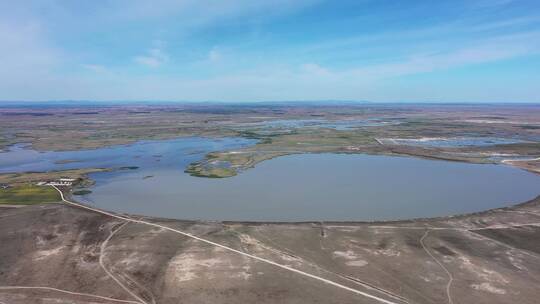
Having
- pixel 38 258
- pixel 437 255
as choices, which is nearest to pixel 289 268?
pixel 437 255

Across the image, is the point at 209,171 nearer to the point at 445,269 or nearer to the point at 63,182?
the point at 63,182

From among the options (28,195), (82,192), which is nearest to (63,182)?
(82,192)

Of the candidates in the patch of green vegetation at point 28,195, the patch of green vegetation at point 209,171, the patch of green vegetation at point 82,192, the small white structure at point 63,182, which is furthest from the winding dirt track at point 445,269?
the small white structure at point 63,182

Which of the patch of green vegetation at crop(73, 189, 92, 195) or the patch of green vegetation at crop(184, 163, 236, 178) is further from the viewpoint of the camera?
the patch of green vegetation at crop(184, 163, 236, 178)

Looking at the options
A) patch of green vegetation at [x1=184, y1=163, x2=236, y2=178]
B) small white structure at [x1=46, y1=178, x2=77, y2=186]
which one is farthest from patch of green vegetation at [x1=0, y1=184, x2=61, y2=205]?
patch of green vegetation at [x1=184, y1=163, x2=236, y2=178]

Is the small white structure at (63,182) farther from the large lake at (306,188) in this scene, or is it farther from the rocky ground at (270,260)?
the rocky ground at (270,260)

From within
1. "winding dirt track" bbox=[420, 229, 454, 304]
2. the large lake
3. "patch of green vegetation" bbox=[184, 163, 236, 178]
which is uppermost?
"patch of green vegetation" bbox=[184, 163, 236, 178]

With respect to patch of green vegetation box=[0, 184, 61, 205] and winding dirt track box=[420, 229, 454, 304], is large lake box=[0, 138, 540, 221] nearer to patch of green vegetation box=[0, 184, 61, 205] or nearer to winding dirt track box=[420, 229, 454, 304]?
patch of green vegetation box=[0, 184, 61, 205]
